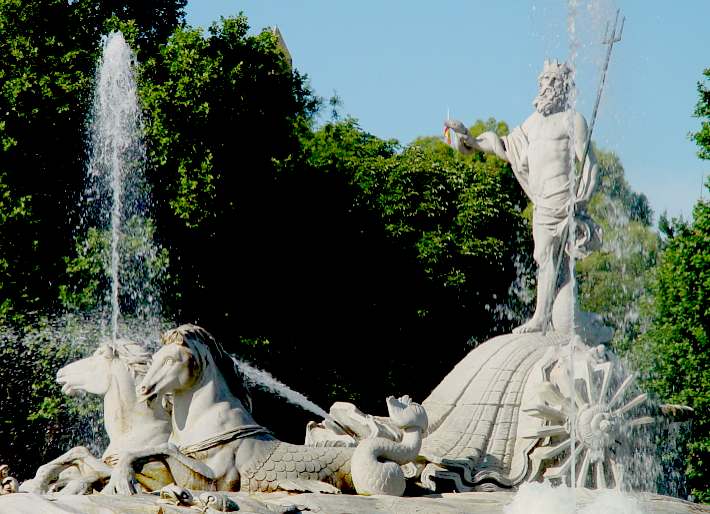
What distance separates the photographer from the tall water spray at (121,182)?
84.3 feet

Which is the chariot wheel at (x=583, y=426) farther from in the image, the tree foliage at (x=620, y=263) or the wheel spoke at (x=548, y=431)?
the tree foliage at (x=620, y=263)

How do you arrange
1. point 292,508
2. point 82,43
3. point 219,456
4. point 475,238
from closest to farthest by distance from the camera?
point 292,508 → point 219,456 → point 82,43 → point 475,238

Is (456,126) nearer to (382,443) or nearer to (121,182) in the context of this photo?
(382,443)

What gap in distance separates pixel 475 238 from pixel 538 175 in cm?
1598

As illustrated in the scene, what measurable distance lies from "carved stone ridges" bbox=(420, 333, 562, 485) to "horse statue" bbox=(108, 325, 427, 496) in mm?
1001

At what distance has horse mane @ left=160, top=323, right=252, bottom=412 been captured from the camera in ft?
45.3

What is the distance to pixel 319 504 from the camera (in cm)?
1280

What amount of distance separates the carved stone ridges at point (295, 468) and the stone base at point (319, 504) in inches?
9.5

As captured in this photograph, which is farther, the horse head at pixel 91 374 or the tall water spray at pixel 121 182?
the tall water spray at pixel 121 182

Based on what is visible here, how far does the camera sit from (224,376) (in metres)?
14.1

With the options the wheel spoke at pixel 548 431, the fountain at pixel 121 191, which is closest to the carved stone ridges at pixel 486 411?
the wheel spoke at pixel 548 431

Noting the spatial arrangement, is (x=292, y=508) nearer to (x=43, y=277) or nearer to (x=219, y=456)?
(x=219, y=456)

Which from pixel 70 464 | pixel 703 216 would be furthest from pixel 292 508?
pixel 703 216

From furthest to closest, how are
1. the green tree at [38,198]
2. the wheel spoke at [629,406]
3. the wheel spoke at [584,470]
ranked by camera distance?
the green tree at [38,198]
the wheel spoke at [629,406]
the wheel spoke at [584,470]
